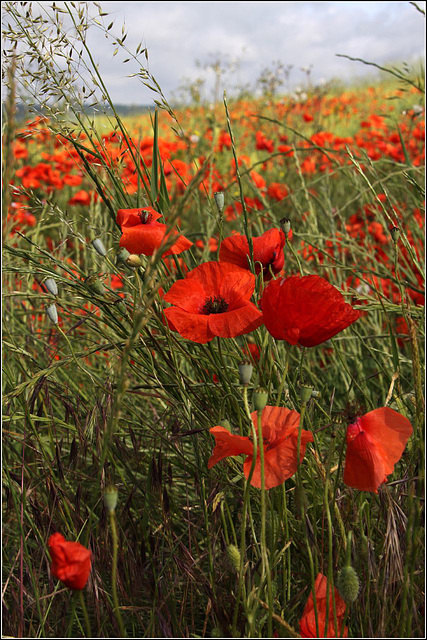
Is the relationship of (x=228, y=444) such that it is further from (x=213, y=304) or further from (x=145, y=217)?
(x=145, y=217)

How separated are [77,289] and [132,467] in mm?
372

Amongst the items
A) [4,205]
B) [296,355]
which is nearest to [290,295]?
[4,205]

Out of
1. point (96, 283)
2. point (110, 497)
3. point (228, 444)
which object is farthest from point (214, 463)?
point (96, 283)

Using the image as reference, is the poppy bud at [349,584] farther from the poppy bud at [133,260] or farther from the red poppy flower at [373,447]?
the poppy bud at [133,260]

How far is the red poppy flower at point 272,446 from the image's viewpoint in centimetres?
63

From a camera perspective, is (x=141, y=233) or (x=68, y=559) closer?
(x=68, y=559)

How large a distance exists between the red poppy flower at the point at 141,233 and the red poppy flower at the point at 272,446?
0.82 ft

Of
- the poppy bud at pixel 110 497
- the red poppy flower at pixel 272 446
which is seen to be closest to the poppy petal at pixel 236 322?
the red poppy flower at pixel 272 446

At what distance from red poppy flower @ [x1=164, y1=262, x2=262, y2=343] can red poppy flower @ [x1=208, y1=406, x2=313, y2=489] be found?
0.38ft

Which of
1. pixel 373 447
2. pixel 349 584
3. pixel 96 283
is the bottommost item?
pixel 349 584

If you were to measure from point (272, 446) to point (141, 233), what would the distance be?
318 millimetres

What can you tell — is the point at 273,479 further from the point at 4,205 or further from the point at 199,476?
the point at 4,205

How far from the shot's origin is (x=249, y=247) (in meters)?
0.83

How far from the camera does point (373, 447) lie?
617 mm
